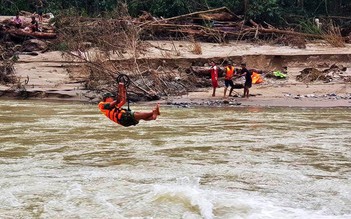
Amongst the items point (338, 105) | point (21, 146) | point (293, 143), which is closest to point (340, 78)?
point (338, 105)

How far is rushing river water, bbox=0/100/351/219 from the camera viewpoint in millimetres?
9883

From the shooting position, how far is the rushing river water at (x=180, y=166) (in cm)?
988

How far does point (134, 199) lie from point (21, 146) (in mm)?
5420

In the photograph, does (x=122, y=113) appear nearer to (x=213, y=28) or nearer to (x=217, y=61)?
(x=217, y=61)

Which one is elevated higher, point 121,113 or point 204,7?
point 204,7

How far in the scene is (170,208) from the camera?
9961 mm

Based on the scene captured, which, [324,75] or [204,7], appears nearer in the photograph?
[324,75]

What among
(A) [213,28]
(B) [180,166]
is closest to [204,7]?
(A) [213,28]

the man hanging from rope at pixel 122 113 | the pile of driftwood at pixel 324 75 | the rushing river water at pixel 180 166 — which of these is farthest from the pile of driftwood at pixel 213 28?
the man hanging from rope at pixel 122 113

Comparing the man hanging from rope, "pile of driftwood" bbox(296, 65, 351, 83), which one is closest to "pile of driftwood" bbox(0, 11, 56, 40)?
"pile of driftwood" bbox(296, 65, 351, 83)

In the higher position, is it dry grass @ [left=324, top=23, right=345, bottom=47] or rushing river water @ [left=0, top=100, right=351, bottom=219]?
dry grass @ [left=324, top=23, right=345, bottom=47]

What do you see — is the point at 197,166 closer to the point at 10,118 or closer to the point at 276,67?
the point at 10,118

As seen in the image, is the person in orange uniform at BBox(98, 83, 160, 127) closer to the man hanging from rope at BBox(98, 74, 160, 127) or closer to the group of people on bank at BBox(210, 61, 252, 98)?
the man hanging from rope at BBox(98, 74, 160, 127)

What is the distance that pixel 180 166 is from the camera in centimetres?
1267
